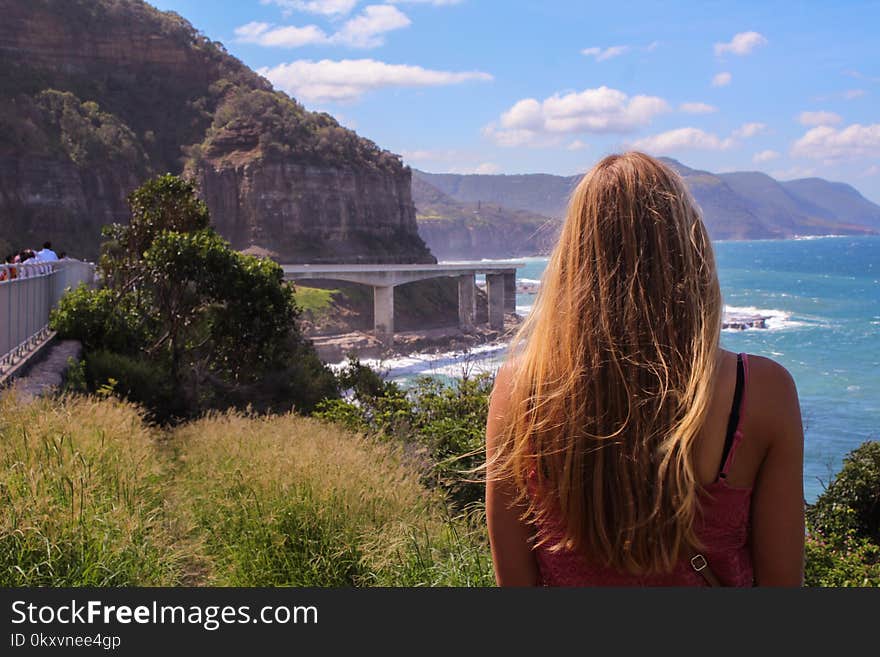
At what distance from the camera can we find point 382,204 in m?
93.2

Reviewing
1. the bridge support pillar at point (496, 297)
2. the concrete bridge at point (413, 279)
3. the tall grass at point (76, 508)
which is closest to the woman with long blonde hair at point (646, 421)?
the tall grass at point (76, 508)

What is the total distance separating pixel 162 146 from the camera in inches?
3391

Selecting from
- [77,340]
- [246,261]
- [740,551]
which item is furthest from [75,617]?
[246,261]

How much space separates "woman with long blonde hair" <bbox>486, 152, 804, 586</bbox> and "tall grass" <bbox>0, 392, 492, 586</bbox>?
276 centimetres

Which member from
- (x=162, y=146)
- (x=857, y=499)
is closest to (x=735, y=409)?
(x=857, y=499)

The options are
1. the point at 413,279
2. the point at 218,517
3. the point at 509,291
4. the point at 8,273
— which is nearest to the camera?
the point at 218,517

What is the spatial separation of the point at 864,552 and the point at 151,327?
40.5 feet

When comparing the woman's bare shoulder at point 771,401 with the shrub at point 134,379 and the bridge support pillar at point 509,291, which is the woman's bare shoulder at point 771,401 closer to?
the shrub at point 134,379

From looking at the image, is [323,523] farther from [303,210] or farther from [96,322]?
[303,210]

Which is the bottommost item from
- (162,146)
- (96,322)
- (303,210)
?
(96,322)

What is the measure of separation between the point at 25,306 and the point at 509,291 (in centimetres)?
7553

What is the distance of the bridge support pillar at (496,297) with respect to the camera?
84.7 meters

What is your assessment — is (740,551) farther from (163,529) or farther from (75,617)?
(163,529)

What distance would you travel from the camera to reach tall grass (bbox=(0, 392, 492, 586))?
4453mm
